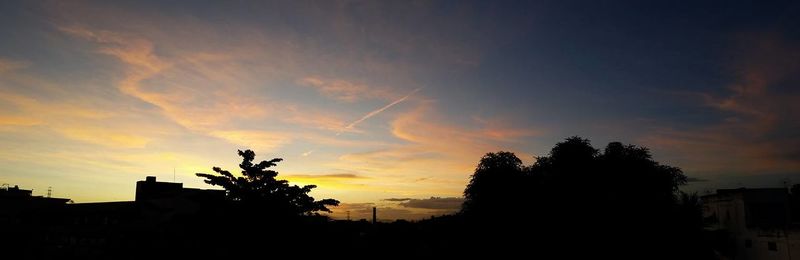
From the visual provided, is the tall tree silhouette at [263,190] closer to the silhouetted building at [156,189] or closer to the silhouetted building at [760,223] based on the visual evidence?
the silhouetted building at [760,223]

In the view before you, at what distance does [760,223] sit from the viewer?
49.0m

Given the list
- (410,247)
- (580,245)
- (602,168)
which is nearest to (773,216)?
(602,168)

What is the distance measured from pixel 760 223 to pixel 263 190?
55.8m

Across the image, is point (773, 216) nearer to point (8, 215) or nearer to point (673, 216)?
point (673, 216)

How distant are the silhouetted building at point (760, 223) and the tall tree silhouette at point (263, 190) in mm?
52178

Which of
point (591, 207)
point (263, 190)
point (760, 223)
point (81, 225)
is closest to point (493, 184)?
point (591, 207)

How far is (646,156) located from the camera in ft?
166

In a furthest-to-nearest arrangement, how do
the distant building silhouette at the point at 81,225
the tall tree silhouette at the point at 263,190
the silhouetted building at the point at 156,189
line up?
the silhouetted building at the point at 156,189
the distant building silhouette at the point at 81,225
the tall tree silhouette at the point at 263,190

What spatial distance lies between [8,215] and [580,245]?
73.6 m

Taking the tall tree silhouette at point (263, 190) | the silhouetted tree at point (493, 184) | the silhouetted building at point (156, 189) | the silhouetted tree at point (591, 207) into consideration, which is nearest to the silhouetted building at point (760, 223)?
the silhouetted tree at point (591, 207)

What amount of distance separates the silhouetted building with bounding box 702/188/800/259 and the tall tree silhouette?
52178 millimetres

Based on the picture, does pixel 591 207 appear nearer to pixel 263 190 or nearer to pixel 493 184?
pixel 493 184

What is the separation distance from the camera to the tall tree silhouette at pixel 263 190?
11086mm

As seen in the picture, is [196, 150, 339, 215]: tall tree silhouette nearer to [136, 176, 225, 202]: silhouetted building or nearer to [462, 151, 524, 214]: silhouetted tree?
[462, 151, 524, 214]: silhouetted tree
